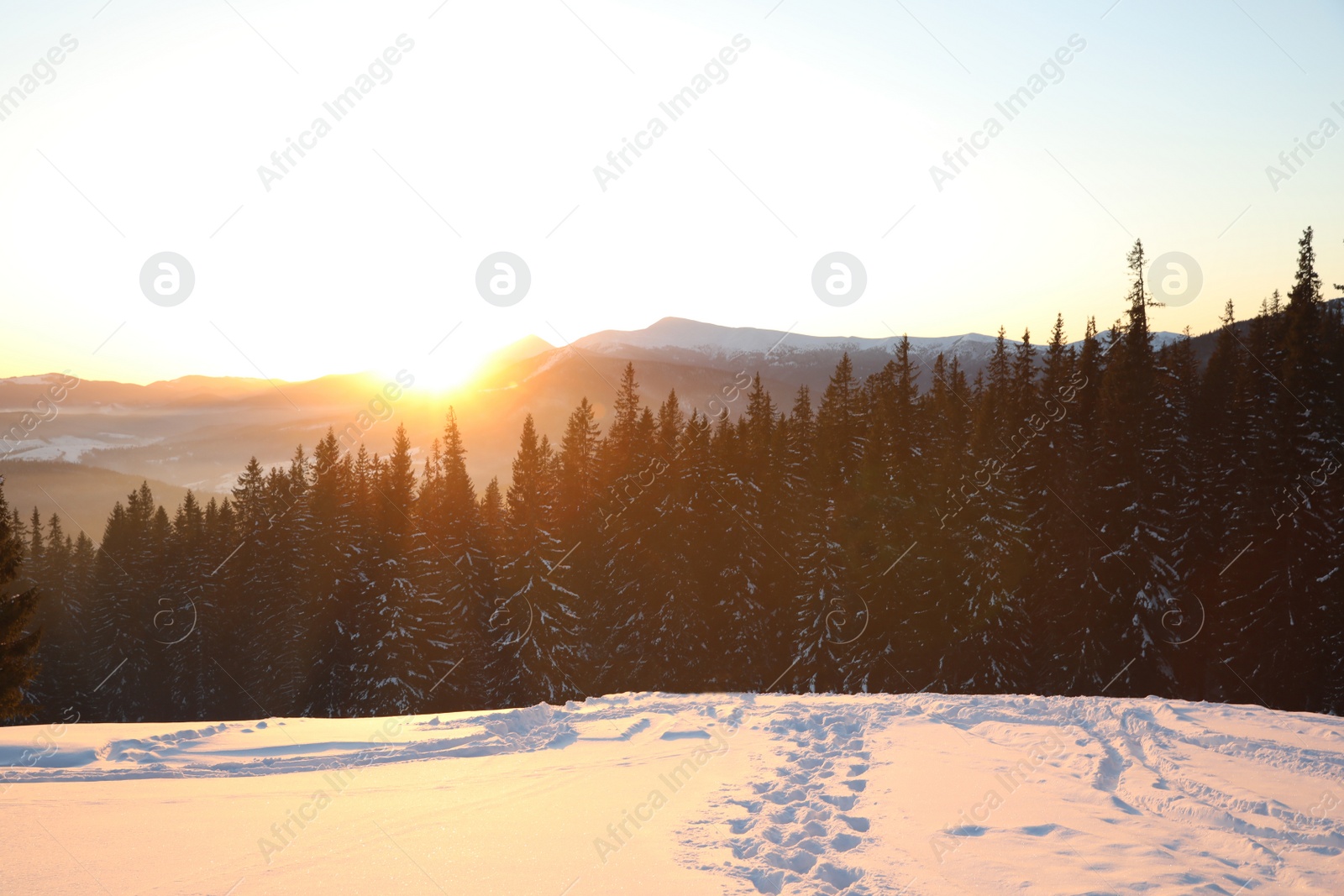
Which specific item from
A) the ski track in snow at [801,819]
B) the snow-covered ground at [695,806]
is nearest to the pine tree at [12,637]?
the snow-covered ground at [695,806]

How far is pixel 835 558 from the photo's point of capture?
1603 inches

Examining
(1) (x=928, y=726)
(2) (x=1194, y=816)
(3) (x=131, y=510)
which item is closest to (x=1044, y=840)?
(2) (x=1194, y=816)

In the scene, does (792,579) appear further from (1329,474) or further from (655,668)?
(1329,474)

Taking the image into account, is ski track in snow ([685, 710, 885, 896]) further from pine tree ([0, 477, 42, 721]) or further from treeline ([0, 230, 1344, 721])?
pine tree ([0, 477, 42, 721])

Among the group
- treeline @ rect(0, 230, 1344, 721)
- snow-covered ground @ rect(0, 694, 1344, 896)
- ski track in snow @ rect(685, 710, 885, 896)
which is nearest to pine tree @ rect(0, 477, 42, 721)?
treeline @ rect(0, 230, 1344, 721)

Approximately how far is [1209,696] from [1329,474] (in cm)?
1101

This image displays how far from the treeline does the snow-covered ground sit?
24.6 metres

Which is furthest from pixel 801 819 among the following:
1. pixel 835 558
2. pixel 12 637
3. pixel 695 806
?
pixel 835 558

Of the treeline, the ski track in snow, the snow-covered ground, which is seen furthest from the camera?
the treeline

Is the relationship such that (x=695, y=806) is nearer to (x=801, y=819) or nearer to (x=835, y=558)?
(x=801, y=819)

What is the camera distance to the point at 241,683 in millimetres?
47281

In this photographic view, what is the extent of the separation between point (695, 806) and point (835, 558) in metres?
33.5

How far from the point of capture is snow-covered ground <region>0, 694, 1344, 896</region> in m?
6.31

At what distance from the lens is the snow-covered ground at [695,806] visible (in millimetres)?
6309
